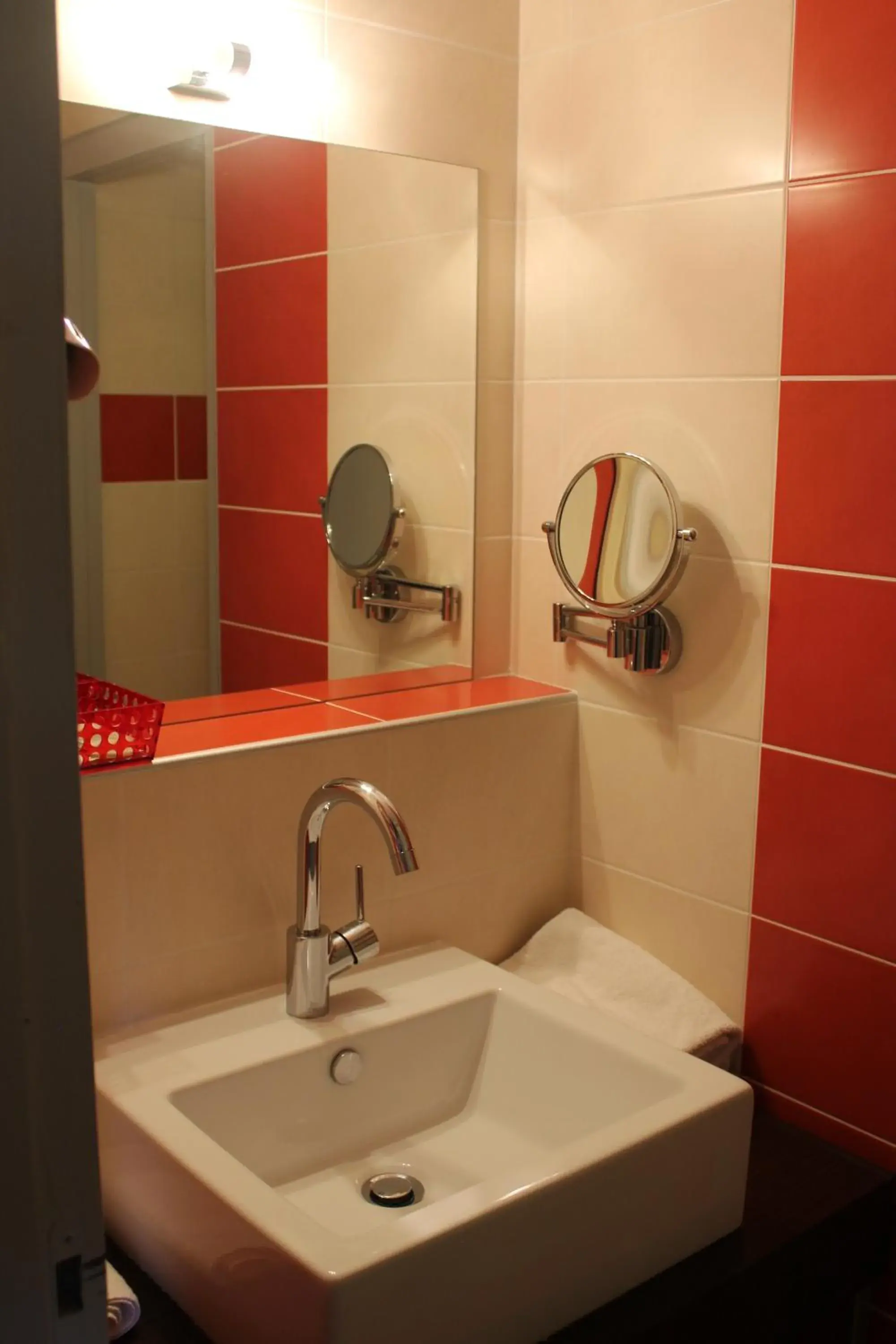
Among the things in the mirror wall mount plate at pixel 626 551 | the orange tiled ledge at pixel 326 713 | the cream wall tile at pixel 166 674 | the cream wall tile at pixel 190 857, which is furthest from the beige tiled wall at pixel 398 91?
the cream wall tile at pixel 190 857

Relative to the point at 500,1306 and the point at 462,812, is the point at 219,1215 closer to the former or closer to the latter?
the point at 500,1306

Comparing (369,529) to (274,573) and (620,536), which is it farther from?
(620,536)

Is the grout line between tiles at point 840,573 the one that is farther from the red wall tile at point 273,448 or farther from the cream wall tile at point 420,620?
the red wall tile at point 273,448

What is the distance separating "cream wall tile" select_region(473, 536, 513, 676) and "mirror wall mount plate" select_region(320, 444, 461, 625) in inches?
4.1

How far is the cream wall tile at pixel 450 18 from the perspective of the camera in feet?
5.53

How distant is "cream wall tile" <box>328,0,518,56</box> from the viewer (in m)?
1.69

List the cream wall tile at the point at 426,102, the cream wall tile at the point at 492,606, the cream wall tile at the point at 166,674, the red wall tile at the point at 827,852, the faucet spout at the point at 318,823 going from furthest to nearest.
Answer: the cream wall tile at the point at 492,606
the cream wall tile at the point at 426,102
the cream wall tile at the point at 166,674
the red wall tile at the point at 827,852
the faucet spout at the point at 318,823

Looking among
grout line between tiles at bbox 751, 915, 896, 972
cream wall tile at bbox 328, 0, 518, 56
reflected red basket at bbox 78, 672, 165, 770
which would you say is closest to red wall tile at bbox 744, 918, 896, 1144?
grout line between tiles at bbox 751, 915, 896, 972

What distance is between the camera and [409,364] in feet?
5.92

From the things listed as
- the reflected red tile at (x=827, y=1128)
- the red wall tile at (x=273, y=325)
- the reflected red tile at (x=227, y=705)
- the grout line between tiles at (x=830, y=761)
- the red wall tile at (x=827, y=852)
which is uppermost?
the red wall tile at (x=273, y=325)

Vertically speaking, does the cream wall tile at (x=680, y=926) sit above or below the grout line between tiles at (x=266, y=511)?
below

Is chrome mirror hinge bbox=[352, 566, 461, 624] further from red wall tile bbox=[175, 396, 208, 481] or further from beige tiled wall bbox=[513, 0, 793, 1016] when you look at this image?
red wall tile bbox=[175, 396, 208, 481]

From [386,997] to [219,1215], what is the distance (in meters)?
0.42

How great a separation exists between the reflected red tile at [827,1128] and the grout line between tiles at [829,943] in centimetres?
20
